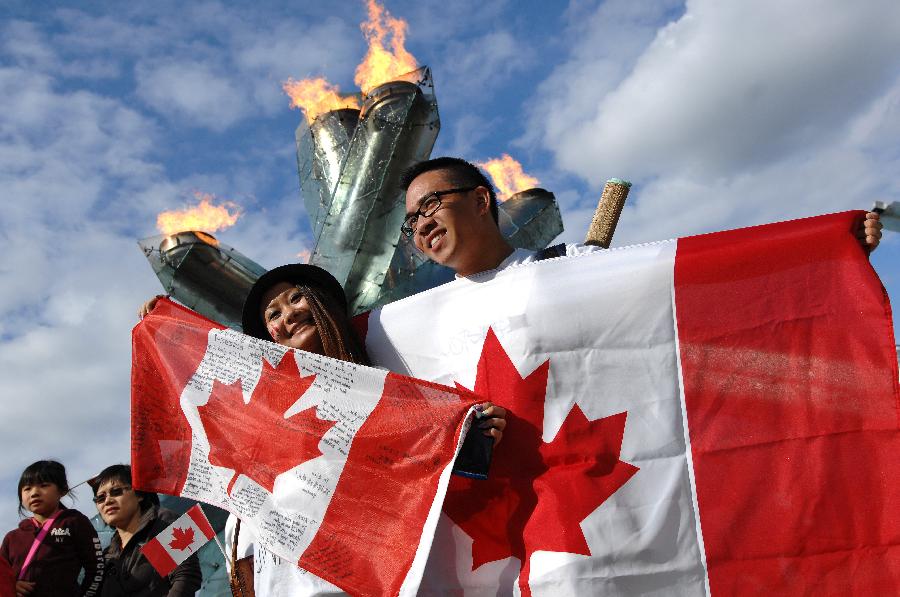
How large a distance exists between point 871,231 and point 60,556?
458cm

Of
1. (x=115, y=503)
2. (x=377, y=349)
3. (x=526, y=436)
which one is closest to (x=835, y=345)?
(x=526, y=436)

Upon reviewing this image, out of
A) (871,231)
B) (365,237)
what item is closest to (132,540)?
(871,231)

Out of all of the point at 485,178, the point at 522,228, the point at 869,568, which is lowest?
the point at 869,568

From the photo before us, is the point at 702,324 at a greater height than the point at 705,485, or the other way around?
the point at 702,324

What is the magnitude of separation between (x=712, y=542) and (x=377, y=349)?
1.63 meters

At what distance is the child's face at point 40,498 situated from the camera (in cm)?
460

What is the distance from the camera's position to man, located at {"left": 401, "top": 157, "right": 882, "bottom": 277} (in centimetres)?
323

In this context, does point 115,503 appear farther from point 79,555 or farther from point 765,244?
point 765,244

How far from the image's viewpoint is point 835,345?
268cm

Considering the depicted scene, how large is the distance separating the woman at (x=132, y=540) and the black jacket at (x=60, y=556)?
3.4 inches

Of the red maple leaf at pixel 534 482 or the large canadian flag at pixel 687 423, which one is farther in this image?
the red maple leaf at pixel 534 482

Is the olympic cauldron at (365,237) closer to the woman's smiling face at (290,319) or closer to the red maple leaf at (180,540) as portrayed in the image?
the red maple leaf at (180,540)

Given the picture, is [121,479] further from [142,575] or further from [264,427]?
[264,427]

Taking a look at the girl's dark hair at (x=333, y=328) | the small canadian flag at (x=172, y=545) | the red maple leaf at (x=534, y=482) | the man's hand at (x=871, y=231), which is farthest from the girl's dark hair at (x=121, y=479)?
the man's hand at (x=871, y=231)
